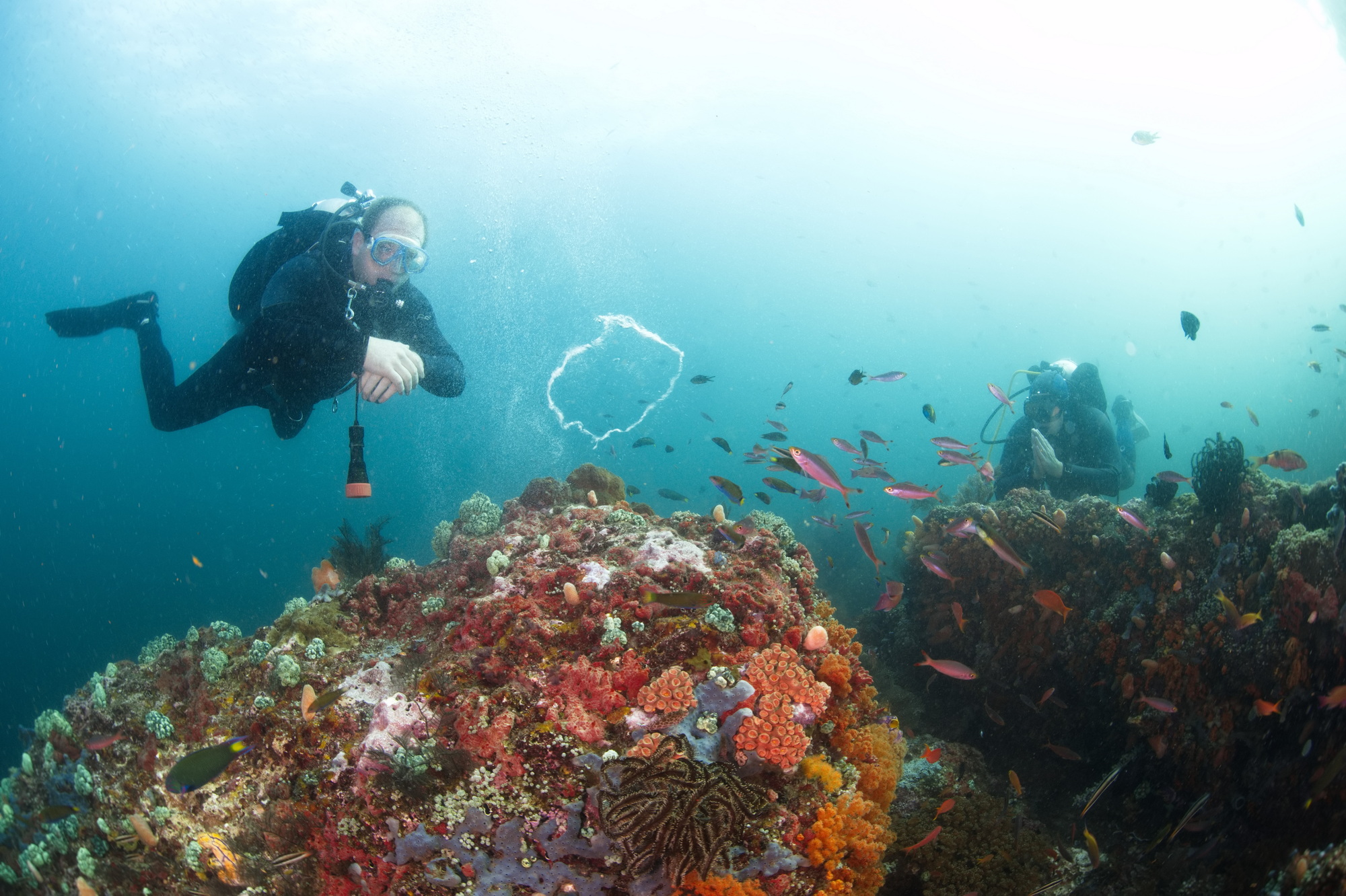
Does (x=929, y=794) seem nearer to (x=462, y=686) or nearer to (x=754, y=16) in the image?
(x=462, y=686)

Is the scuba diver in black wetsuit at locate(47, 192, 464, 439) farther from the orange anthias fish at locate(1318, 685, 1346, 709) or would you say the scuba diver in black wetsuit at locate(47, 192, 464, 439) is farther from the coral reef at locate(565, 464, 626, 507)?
the orange anthias fish at locate(1318, 685, 1346, 709)

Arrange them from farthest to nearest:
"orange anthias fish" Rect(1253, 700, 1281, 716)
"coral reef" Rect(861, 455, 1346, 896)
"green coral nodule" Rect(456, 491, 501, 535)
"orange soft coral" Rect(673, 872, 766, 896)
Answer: "green coral nodule" Rect(456, 491, 501, 535) < "coral reef" Rect(861, 455, 1346, 896) < "orange anthias fish" Rect(1253, 700, 1281, 716) < "orange soft coral" Rect(673, 872, 766, 896)

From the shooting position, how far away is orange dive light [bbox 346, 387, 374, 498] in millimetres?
4121

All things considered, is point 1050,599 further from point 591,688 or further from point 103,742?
point 103,742

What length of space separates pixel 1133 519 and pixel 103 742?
9.61 meters

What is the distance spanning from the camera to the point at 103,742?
3416 millimetres

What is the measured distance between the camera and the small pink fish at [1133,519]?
18.1ft

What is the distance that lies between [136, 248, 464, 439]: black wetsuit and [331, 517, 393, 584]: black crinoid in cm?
183

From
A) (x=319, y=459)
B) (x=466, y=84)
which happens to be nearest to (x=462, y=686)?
(x=466, y=84)

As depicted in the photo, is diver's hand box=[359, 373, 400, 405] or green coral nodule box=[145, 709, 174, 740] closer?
green coral nodule box=[145, 709, 174, 740]

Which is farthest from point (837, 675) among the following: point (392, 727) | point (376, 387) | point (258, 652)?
point (376, 387)

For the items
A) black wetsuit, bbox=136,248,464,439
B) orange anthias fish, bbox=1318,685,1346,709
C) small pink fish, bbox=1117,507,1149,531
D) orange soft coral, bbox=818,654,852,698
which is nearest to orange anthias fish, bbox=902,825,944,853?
orange soft coral, bbox=818,654,852,698

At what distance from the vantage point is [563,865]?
2.74 m

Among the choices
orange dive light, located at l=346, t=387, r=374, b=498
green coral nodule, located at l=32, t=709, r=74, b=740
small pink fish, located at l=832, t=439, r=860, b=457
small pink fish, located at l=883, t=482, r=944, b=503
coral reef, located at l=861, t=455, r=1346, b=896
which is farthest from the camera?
small pink fish, located at l=832, t=439, r=860, b=457
